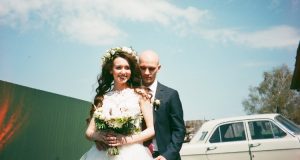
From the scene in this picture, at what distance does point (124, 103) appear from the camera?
3445 millimetres

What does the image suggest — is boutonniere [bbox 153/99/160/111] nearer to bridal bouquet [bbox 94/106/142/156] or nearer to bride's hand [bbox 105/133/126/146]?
bridal bouquet [bbox 94/106/142/156]

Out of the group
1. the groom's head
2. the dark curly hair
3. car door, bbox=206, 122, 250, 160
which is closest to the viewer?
the dark curly hair

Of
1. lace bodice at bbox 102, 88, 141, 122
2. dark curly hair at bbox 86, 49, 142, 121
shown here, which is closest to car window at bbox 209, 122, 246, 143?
dark curly hair at bbox 86, 49, 142, 121

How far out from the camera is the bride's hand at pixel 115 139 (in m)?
3.26

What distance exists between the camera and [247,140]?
26.2 ft

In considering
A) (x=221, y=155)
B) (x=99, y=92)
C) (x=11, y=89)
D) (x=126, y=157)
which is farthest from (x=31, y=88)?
(x=126, y=157)

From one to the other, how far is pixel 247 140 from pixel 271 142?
0.53 meters

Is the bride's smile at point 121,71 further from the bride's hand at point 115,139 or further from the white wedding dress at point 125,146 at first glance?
the bride's hand at point 115,139

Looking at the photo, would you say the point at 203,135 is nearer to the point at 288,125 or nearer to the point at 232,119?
the point at 232,119

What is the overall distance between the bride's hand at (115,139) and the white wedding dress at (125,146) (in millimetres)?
92

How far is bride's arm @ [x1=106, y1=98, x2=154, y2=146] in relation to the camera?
3276 millimetres

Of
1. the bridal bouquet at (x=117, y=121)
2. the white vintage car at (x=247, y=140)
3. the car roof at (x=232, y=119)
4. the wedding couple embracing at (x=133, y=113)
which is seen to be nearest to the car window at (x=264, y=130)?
the white vintage car at (x=247, y=140)

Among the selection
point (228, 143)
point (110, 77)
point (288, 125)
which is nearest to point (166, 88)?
point (110, 77)

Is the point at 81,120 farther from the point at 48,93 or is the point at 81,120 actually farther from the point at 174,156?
the point at 174,156
